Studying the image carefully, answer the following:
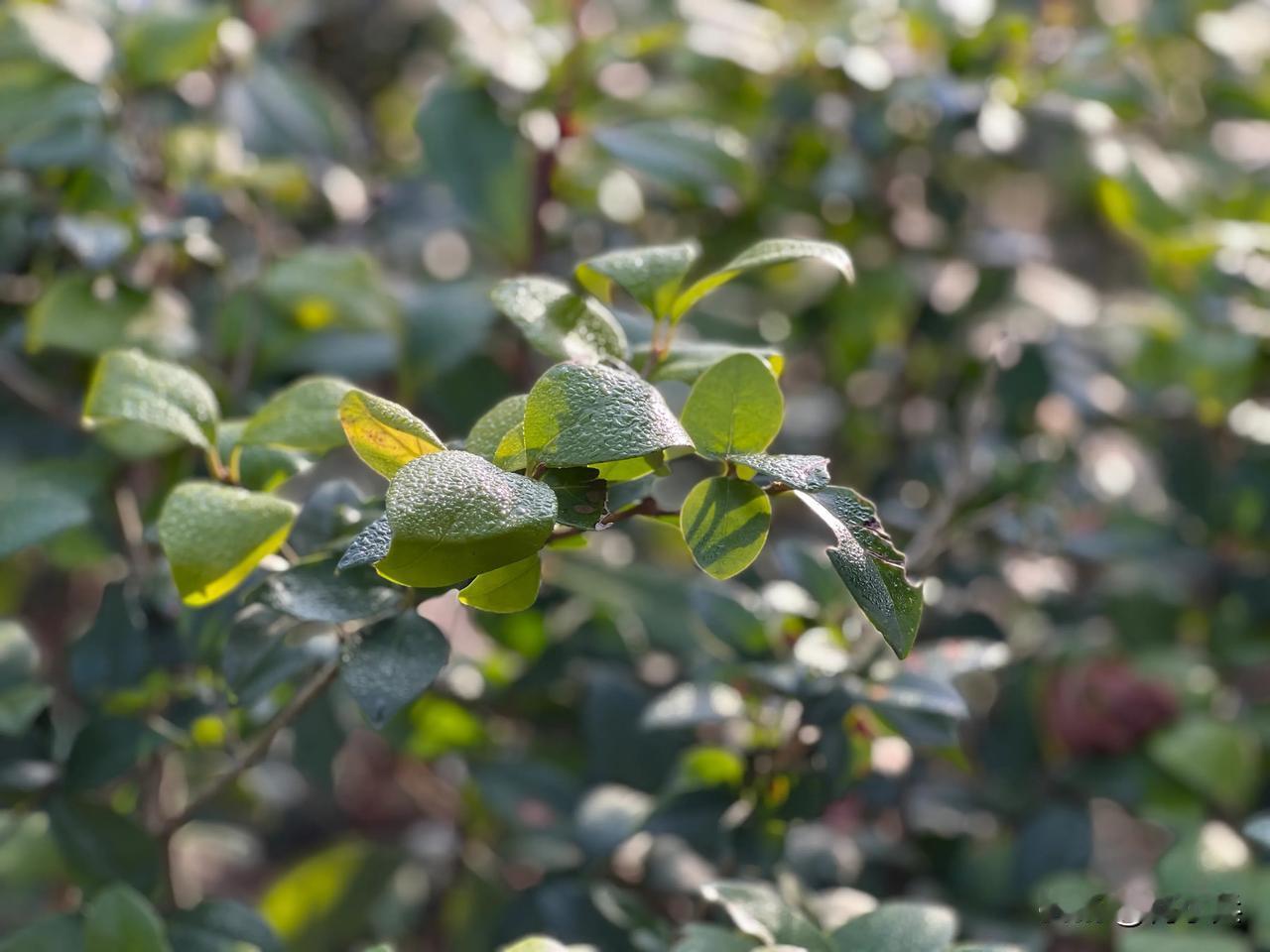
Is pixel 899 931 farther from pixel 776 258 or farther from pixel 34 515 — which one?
pixel 34 515

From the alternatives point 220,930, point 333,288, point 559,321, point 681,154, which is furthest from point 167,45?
point 220,930

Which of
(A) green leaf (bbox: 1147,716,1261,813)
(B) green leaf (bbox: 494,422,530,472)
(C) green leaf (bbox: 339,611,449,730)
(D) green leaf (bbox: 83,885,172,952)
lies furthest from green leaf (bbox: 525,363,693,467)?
(A) green leaf (bbox: 1147,716,1261,813)

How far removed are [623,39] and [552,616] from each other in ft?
1.52

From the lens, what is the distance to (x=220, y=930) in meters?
0.73

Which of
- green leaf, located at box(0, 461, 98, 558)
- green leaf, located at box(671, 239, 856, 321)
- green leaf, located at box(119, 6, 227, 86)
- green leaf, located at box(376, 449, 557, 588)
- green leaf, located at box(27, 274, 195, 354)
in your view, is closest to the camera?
green leaf, located at box(376, 449, 557, 588)

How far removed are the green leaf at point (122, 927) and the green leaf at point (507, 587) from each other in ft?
0.88

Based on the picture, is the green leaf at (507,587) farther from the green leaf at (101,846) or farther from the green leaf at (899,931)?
the green leaf at (101,846)

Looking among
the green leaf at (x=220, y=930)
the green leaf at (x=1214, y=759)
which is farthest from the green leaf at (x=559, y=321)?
the green leaf at (x=1214, y=759)

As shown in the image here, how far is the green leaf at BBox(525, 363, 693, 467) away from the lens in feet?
1.60

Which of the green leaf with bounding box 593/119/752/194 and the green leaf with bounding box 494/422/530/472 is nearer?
the green leaf with bounding box 494/422/530/472

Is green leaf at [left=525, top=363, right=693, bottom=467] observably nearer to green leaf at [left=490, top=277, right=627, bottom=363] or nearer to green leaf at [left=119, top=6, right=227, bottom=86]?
green leaf at [left=490, top=277, right=627, bottom=363]

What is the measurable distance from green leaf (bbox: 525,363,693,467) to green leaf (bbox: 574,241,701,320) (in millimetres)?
100

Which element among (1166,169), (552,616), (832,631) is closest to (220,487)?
(832,631)

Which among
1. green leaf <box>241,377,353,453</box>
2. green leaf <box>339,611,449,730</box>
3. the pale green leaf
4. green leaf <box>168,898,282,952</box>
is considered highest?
the pale green leaf
